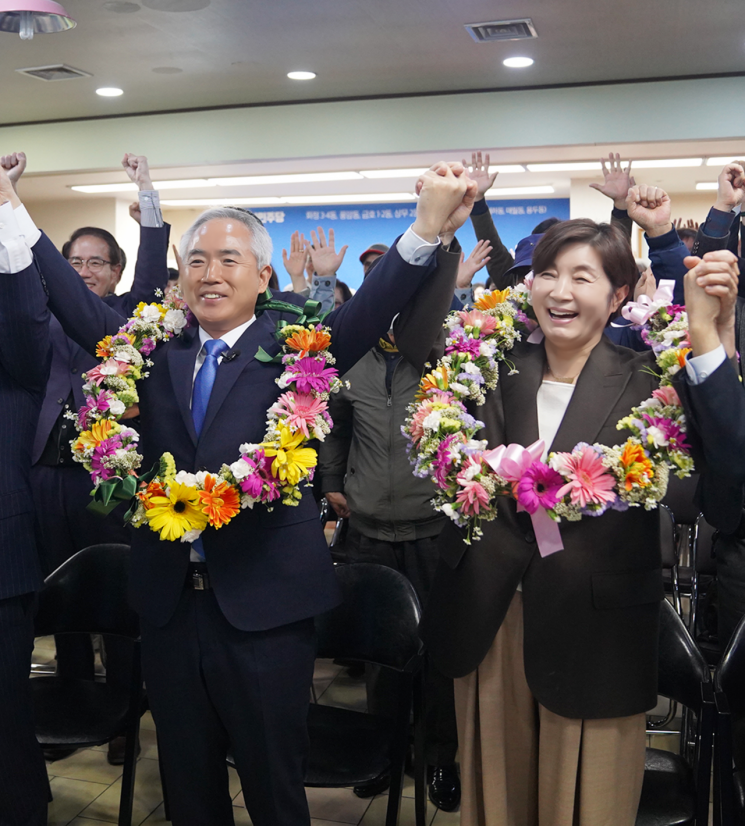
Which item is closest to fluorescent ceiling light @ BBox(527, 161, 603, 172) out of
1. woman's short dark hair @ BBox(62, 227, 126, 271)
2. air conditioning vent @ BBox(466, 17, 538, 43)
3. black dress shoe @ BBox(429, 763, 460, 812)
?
air conditioning vent @ BBox(466, 17, 538, 43)

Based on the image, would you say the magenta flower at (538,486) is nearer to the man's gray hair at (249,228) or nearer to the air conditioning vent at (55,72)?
the man's gray hair at (249,228)

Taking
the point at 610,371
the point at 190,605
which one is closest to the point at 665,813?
the point at 610,371

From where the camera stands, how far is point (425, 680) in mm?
2924

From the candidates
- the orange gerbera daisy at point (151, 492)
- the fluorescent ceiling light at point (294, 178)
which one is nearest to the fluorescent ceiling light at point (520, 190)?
the fluorescent ceiling light at point (294, 178)

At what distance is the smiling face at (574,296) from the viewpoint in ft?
6.49

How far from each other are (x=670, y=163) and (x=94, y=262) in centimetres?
688

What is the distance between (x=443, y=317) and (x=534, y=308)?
219mm

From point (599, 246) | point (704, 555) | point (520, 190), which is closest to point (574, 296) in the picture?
point (599, 246)

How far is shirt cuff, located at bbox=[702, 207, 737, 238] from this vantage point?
7.63ft

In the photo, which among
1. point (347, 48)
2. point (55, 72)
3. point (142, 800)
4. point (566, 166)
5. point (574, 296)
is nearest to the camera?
point (574, 296)

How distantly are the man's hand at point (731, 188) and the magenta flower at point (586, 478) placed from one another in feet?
3.06

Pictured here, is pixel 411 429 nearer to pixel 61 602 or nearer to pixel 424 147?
pixel 61 602

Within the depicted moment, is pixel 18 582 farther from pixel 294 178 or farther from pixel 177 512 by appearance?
pixel 294 178

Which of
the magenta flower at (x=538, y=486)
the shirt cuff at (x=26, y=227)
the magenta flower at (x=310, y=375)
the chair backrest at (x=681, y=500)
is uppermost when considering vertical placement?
the shirt cuff at (x=26, y=227)
